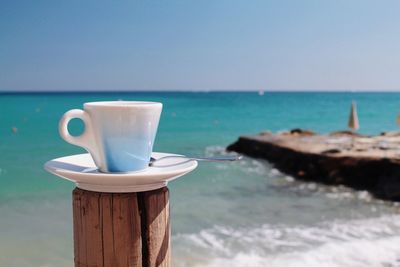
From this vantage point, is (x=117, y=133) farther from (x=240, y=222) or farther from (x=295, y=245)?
(x=240, y=222)

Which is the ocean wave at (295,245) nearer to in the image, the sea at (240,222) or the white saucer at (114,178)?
the sea at (240,222)

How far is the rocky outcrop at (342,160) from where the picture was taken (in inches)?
378

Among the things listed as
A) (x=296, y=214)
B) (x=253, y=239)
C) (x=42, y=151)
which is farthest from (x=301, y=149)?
(x=42, y=151)

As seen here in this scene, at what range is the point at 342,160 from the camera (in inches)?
413

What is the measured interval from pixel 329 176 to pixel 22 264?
688 centimetres

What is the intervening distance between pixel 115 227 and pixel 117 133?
32 cm

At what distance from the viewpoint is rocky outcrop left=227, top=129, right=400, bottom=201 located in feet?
31.5

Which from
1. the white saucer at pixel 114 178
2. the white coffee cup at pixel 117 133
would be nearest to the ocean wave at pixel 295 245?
the white coffee cup at pixel 117 133

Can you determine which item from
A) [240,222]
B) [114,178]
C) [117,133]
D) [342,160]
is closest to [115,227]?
[114,178]

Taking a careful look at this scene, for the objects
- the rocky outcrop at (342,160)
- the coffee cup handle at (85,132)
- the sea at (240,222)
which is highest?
the coffee cup handle at (85,132)

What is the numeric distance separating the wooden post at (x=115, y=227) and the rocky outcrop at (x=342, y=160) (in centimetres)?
836

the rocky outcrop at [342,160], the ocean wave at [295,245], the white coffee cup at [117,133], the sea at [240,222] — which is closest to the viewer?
the white coffee cup at [117,133]

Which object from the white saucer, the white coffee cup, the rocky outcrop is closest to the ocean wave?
the rocky outcrop

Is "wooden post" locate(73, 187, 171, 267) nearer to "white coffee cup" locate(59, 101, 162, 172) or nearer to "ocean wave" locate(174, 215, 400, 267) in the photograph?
"white coffee cup" locate(59, 101, 162, 172)
